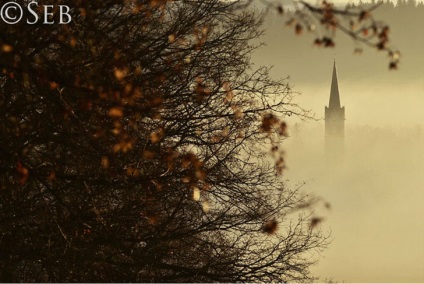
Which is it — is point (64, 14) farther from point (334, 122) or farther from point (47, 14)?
point (334, 122)

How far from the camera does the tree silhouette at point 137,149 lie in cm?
848

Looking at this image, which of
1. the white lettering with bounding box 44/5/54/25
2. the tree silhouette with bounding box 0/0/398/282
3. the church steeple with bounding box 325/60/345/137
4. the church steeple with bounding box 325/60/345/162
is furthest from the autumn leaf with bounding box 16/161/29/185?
the church steeple with bounding box 325/60/345/137

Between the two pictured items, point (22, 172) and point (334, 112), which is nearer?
point (22, 172)

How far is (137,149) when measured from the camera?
1067cm

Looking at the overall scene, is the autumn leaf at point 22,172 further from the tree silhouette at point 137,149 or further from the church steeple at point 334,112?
the church steeple at point 334,112

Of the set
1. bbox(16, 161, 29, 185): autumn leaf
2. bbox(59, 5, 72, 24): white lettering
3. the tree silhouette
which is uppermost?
bbox(59, 5, 72, 24): white lettering

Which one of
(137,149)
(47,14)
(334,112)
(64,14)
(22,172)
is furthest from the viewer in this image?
(334,112)

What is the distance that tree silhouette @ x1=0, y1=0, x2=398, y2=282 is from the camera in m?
8.48

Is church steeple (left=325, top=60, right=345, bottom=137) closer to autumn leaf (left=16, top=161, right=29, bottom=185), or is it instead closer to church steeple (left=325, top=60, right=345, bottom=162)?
church steeple (left=325, top=60, right=345, bottom=162)

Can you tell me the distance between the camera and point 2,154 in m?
7.61

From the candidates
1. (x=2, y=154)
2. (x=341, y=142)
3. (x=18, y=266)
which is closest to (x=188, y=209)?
(x=18, y=266)

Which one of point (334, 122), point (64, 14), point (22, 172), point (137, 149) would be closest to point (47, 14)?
point (64, 14)

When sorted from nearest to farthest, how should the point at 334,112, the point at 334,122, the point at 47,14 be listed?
the point at 47,14, the point at 334,112, the point at 334,122

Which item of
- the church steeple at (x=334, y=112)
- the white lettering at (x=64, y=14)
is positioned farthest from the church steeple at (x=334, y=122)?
the white lettering at (x=64, y=14)
